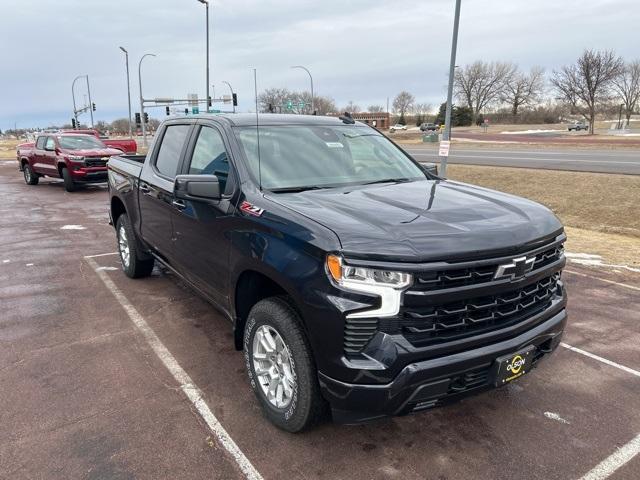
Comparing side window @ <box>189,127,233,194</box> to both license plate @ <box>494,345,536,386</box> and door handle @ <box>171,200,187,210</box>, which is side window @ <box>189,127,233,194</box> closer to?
door handle @ <box>171,200,187,210</box>

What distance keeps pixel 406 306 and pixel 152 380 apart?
2210 millimetres

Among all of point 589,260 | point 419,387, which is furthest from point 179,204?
point 589,260

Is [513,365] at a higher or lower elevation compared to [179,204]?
→ lower

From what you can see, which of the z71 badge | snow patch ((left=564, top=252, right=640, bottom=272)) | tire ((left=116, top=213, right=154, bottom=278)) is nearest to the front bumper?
the z71 badge

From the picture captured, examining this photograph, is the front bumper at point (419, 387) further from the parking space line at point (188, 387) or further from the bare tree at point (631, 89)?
the bare tree at point (631, 89)

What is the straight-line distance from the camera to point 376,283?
2.44 m

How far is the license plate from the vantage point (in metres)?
2.66

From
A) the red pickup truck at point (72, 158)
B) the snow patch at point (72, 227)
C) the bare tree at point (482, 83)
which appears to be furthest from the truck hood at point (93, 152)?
the bare tree at point (482, 83)

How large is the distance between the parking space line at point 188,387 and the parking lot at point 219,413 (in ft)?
0.04

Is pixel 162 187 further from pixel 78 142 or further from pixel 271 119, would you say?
pixel 78 142

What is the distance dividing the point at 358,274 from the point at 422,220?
1.74 ft

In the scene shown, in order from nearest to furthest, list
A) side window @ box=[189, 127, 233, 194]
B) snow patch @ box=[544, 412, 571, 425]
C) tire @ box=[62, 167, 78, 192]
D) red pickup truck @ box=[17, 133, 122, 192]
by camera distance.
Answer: snow patch @ box=[544, 412, 571, 425], side window @ box=[189, 127, 233, 194], red pickup truck @ box=[17, 133, 122, 192], tire @ box=[62, 167, 78, 192]

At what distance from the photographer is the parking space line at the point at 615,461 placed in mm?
2766

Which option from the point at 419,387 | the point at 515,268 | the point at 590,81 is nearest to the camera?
the point at 419,387
